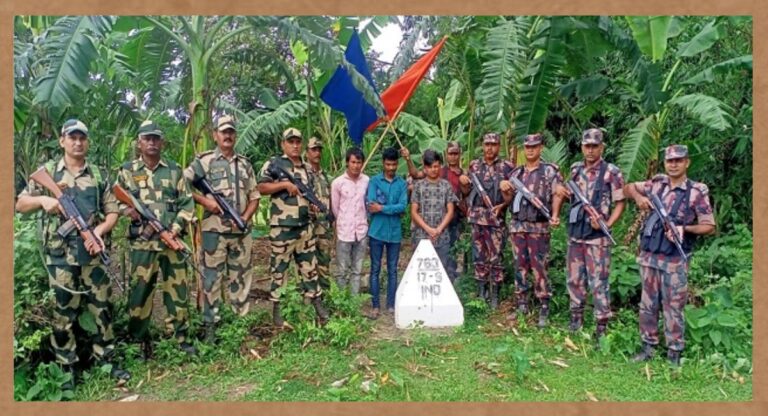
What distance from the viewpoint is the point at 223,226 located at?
4.50 metres

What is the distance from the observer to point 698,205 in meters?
4.03

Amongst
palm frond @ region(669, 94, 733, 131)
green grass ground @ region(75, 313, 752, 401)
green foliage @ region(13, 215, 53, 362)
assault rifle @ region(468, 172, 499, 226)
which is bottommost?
green grass ground @ region(75, 313, 752, 401)

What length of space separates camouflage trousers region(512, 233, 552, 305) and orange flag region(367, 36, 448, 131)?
85.2 inches

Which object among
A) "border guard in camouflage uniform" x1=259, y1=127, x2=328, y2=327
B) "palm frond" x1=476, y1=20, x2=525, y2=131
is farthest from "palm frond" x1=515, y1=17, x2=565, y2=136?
"border guard in camouflage uniform" x1=259, y1=127, x2=328, y2=327

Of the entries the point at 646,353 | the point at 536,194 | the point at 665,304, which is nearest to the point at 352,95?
the point at 536,194

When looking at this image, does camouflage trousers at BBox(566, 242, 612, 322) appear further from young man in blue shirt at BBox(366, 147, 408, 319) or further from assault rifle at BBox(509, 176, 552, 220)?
young man in blue shirt at BBox(366, 147, 408, 319)

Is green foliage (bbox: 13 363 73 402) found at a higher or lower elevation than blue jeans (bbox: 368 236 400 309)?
lower

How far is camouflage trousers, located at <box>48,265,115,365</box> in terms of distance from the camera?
384 cm

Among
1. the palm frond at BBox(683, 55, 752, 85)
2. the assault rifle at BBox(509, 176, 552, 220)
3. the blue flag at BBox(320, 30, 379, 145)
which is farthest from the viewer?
the blue flag at BBox(320, 30, 379, 145)

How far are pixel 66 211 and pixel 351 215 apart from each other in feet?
7.86

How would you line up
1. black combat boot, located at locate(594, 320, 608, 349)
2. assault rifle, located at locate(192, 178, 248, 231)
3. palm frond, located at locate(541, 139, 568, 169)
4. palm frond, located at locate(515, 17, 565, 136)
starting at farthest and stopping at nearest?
palm frond, located at locate(541, 139, 568, 169), palm frond, located at locate(515, 17, 565, 136), black combat boot, located at locate(594, 320, 608, 349), assault rifle, located at locate(192, 178, 248, 231)

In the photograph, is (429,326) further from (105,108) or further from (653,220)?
(105,108)

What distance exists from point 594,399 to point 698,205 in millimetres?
1613

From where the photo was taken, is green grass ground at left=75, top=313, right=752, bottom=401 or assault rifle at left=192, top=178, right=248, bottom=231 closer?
green grass ground at left=75, top=313, right=752, bottom=401
